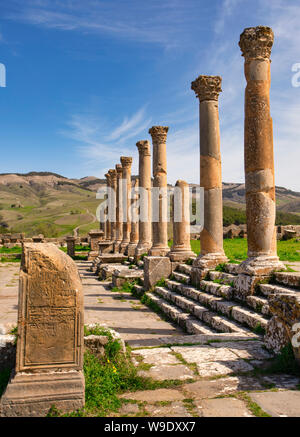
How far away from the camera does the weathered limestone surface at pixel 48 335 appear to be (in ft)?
11.5

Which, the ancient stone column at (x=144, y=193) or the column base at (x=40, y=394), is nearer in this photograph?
the column base at (x=40, y=394)

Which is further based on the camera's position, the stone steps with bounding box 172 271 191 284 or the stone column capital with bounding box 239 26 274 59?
the stone steps with bounding box 172 271 191 284

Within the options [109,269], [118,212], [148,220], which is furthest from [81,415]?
[118,212]

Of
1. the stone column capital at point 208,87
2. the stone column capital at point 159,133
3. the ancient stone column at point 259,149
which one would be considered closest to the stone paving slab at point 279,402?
the ancient stone column at point 259,149

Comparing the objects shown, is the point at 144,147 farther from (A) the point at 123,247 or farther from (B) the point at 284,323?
(B) the point at 284,323

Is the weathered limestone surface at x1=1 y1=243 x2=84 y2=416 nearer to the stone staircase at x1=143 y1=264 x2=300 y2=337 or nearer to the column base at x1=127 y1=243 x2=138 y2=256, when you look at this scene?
the stone staircase at x1=143 y1=264 x2=300 y2=337

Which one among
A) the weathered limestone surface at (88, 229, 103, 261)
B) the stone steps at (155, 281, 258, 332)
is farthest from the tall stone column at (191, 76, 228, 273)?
the weathered limestone surface at (88, 229, 103, 261)

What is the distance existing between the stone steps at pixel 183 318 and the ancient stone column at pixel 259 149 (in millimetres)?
1620

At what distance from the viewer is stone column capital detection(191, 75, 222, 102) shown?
1171cm

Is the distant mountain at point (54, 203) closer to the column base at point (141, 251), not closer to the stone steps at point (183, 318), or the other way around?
the column base at point (141, 251)

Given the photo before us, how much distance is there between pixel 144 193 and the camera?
19328 millimetres

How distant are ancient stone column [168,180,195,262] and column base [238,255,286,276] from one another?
501 centimetres

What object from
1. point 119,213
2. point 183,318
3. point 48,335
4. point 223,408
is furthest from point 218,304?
point 119,213
